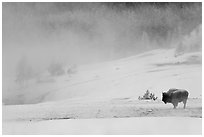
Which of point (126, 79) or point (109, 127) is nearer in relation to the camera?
point (109, 127)

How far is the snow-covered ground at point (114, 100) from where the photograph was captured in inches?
168

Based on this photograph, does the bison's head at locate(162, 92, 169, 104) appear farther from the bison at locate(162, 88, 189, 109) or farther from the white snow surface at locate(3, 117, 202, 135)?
the white snow surface at locate(3, 117, 202, 135)

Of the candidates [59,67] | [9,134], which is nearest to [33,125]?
[9,134]

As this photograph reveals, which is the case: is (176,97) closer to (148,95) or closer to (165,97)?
(165,97)

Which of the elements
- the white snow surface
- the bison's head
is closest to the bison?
the bison's head

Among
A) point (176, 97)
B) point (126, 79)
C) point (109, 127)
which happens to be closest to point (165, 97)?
point (176, 97)

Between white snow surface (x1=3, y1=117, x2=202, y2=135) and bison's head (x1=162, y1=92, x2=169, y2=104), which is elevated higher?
bison's head (x1=162, y1=92, x2=169, y2=104)

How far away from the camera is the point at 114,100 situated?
14.3ft

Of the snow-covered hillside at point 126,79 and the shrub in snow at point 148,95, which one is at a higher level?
the snow-covered hillside at point 126,79

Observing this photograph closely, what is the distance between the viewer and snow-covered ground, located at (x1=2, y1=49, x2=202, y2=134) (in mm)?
4273

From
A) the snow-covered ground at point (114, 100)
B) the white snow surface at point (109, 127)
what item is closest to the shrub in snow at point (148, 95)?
the snow-covered ground at point (114, 100)

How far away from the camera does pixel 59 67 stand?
436 centimetres

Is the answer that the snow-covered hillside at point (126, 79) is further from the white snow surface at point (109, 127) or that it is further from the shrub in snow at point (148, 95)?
the white snow surface at point (109, 127)

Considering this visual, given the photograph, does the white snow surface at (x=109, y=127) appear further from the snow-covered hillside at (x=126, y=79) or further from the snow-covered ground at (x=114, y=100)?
the snow-covered hillside at (x=126, y=79)
